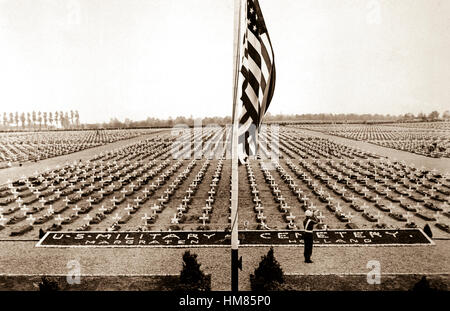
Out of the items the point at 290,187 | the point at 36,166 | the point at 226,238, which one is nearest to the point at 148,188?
the point at 290,187

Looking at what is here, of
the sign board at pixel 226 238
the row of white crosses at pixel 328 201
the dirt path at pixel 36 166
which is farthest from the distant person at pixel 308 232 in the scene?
the dirt path at pixel 36 166

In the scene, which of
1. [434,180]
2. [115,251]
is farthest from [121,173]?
[434,180]

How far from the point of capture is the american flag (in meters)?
9.45

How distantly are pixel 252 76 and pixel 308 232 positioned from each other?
735 centimetres

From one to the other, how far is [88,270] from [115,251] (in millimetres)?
2107

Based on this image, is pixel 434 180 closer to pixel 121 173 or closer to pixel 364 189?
pixel 364 189

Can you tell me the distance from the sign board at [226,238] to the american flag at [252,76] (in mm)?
8520

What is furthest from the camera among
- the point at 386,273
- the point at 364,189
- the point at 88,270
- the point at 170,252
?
the point at 364,189

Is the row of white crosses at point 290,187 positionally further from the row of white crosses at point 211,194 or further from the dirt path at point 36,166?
the dirt path at point 36,166

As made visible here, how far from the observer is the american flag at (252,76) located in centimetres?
945

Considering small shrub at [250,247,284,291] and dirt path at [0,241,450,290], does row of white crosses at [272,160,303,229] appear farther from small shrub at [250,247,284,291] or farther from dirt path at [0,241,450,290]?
small shrub at [250,247,284,291]

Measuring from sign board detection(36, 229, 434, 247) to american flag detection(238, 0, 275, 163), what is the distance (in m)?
8.52

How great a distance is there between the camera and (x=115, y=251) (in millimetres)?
16406

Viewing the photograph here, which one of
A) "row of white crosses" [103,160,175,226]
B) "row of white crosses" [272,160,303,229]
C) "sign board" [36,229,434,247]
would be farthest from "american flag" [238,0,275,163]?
"row of white crosses" [103,160,175,226]
